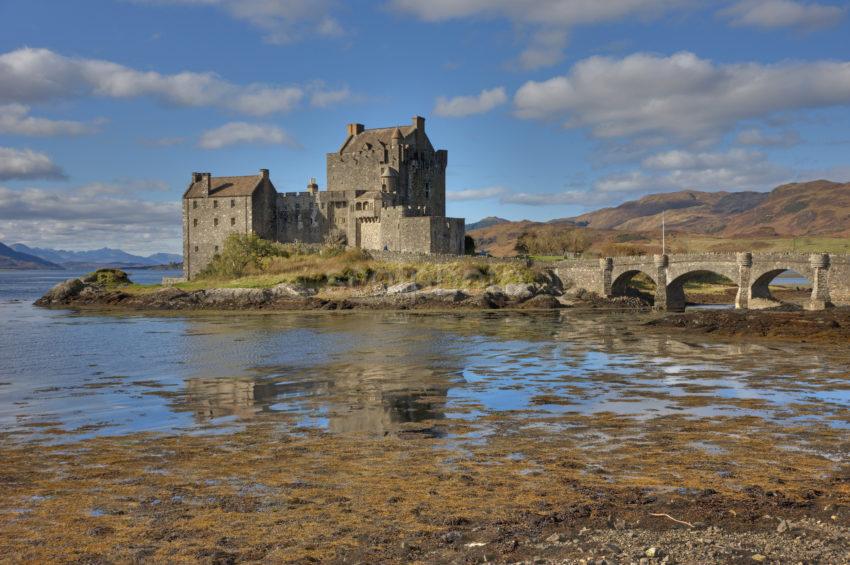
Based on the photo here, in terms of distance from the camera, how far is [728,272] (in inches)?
2724

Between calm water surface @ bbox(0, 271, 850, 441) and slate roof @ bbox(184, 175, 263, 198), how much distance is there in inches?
1660

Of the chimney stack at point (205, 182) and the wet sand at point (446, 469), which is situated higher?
the chimney stack at point (205, 182)

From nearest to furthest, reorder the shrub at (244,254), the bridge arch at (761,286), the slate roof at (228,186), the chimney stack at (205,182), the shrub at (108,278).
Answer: the bridge arch at (761,286) < the shrub at (244,254) < the slate roof at (228,186) < the chimney stack at (205,182) < the shrub at (108,278)

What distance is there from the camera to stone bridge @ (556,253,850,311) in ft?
208

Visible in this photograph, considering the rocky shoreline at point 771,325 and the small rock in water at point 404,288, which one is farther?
the small rock in water at point 404,288

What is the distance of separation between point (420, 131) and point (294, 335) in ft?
171

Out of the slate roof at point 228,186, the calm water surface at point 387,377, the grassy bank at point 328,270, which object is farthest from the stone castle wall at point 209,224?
the calm water surface at point 387,377

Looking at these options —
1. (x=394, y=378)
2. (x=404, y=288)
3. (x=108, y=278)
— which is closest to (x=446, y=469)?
(x=394, y=378)

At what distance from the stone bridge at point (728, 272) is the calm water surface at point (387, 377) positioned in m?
19.3

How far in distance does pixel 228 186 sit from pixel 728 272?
2474 inches

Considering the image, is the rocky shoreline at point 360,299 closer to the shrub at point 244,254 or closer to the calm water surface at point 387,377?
the shrub at point 244,254

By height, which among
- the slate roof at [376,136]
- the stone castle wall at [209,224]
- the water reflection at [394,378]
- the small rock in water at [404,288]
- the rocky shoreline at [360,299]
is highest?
the slate roof at [376,136]

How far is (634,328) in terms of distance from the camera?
53.2 m

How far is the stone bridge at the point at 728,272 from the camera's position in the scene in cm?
6338
